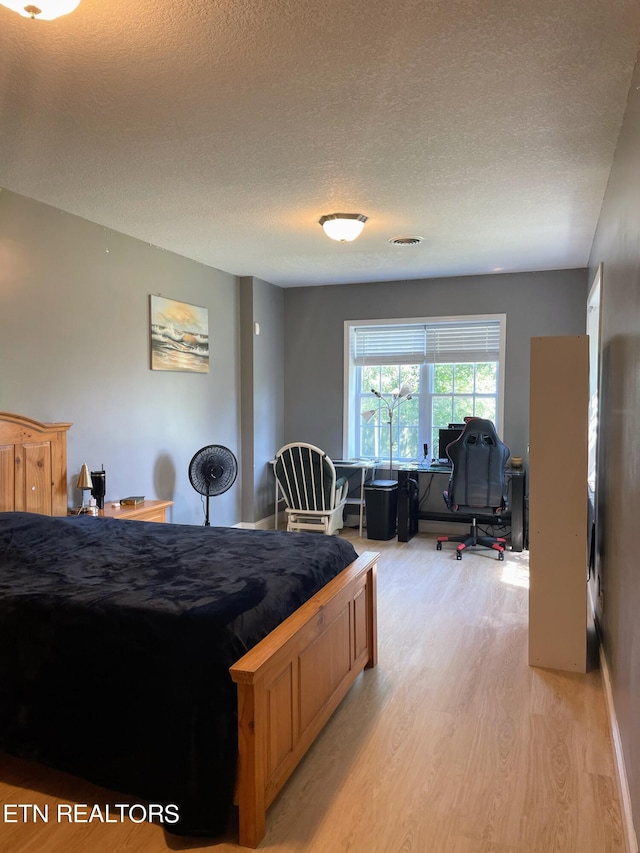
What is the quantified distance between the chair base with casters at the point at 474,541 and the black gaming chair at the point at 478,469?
0.01m

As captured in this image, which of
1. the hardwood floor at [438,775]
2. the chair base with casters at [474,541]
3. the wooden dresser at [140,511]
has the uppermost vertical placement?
the wooden dresser at [140,511]

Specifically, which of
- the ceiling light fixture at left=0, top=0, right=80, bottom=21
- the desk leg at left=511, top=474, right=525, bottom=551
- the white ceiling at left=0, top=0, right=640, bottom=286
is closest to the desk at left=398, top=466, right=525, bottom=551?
the desk leg at left=511, top=474, right=525, bottom=551

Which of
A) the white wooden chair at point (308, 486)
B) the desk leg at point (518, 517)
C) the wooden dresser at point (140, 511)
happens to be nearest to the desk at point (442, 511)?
the desk leg at point (518, 517)

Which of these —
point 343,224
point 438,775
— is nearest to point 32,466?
point 343,224

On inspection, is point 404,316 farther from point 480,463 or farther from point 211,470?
point 211,470

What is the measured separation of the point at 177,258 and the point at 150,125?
2.48 metres

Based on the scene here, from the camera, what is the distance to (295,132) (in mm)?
2783

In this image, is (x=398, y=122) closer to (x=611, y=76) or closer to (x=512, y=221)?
(x=611, y=76)

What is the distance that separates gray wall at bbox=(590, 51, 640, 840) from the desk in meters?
2.15

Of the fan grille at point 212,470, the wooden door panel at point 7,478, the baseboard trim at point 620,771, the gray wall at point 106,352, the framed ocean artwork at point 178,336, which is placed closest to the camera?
the baseboard trim at point 620,771

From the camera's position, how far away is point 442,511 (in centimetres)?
627

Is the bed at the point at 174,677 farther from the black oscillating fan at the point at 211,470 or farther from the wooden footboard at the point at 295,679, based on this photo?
the black oscillating fan at the point at 211,470

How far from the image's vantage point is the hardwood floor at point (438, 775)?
195 cm

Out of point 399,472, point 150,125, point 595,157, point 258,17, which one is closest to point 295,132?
point 150,125
